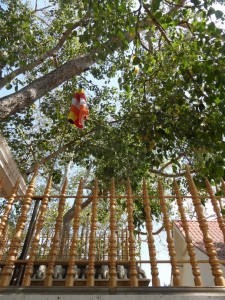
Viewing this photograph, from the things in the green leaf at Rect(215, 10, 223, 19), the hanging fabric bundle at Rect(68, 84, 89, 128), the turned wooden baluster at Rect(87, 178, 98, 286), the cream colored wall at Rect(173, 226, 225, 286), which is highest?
the hanging fabric bundle at Rect(68, 84, 89, 128)

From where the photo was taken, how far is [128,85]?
5395 millimetres

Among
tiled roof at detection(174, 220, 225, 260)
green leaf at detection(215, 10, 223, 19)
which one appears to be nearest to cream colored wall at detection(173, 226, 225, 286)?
tiled roof at detection(174, 220, 225, 260)

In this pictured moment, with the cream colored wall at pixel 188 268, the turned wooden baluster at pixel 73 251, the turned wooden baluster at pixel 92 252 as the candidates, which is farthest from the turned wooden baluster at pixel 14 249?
the cream colored wall at pixel 188 268

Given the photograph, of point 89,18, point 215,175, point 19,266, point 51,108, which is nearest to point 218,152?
point 215,175

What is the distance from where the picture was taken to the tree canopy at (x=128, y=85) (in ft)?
13.9

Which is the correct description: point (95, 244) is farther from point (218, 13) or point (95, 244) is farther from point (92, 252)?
point (218, 13)

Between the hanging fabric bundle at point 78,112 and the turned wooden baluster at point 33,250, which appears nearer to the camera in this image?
the turned wooden baluster at point 33,250

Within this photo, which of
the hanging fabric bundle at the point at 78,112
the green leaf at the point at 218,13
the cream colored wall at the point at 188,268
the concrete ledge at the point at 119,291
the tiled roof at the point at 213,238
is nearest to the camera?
the concrete ledge at the point at 119,291

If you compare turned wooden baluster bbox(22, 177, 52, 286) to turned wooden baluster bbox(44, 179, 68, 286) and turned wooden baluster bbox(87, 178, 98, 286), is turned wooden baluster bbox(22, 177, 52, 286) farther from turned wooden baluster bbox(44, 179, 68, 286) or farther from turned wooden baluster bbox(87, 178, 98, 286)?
turned wooden baluster bbox(87, 178, 98, 286)

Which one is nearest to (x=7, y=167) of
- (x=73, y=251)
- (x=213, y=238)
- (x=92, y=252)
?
(x=73, y=251)

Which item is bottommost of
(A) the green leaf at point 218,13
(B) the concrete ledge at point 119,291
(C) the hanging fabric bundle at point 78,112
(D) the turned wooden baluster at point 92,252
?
(B) the concrete ledge at point 119,291

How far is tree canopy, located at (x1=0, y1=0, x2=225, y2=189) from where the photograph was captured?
13.9 feet

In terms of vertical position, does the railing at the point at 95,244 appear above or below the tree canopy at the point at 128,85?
below

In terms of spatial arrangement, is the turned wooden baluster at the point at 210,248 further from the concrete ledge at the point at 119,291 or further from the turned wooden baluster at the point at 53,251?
the turned wooden baluster at the point at 53,251
